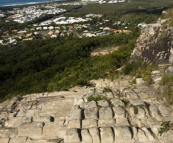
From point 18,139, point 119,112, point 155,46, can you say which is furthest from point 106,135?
point 155,46

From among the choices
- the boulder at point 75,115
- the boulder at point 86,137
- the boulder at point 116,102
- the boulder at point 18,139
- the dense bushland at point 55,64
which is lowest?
the dense bushland at point 55,64

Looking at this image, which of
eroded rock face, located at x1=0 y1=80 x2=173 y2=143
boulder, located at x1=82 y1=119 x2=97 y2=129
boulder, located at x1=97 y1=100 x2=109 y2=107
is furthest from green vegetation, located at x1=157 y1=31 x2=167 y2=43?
boulder, located at x1=82 y1=119 x2=97 y2=129

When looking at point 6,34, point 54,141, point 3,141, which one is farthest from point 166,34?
point 6,34

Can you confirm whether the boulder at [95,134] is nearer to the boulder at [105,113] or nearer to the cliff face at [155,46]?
the boulder at [105,113]

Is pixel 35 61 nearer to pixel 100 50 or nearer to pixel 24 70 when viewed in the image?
pixel 24 70

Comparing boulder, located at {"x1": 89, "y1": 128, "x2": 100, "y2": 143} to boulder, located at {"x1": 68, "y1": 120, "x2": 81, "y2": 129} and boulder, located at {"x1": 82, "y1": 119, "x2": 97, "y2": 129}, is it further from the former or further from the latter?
boulder, located at {"x1": 68, "y1": 120, "x2": 81, "y2": 129}

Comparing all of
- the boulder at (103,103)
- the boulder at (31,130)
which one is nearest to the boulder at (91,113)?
the boulder at (103,103)
